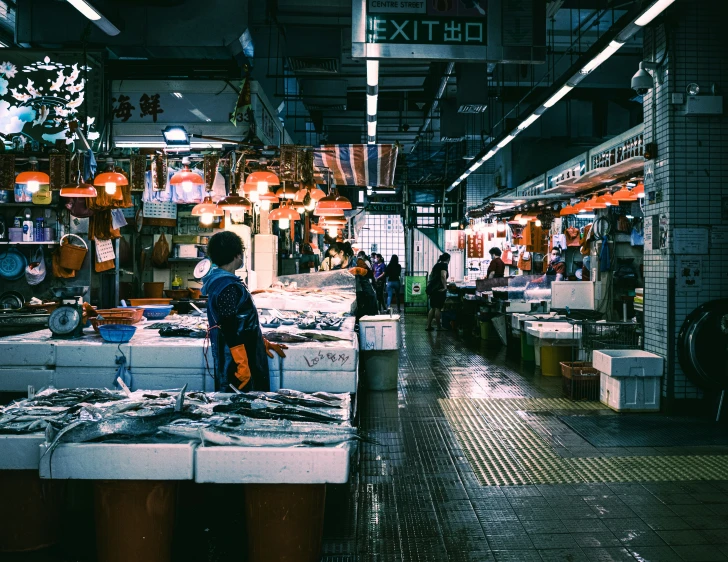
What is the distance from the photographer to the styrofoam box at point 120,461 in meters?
3.24

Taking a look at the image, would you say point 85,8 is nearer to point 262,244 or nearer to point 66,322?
point 66,322

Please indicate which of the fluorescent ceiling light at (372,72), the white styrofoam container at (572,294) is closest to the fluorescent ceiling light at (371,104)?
the fluorescent ceiling light at (372,72)

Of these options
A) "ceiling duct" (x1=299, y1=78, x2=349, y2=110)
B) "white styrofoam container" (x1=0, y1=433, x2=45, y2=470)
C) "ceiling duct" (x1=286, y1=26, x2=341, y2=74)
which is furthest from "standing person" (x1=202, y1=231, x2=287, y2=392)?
"ceiling duct" (x1=299, y1=78, x2=349, y2=110)

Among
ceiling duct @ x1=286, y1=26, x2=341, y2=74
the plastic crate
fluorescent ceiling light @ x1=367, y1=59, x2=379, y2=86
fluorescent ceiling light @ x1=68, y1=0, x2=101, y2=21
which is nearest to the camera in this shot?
fluorescent ceiling light @ x1=68, y1=0, x2=101, y2=21

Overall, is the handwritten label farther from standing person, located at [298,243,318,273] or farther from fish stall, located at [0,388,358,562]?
standing person, located at [298,243,318,273]

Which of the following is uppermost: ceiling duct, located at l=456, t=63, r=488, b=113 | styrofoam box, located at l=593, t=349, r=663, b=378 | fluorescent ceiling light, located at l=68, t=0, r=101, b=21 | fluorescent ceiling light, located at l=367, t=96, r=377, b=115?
ceiling duct, located at l=456, t=63, r=488, b=113

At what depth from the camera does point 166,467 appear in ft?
10.7

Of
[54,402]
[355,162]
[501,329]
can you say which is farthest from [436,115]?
[54,402]

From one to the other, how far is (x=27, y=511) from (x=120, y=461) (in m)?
0.89

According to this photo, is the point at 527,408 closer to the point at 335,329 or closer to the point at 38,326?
the point at 335,329

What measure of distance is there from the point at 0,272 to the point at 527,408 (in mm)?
9080

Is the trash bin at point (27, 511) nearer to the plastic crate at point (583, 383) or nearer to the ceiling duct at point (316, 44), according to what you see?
the plastic crate at point (583, 383)

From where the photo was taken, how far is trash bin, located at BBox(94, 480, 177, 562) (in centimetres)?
330

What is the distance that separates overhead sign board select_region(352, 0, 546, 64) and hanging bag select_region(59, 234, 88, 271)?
688 centimetres
